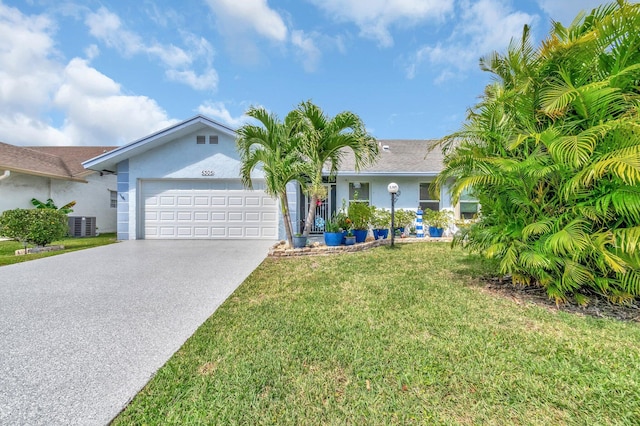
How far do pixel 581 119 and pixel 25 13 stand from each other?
13.5 meters

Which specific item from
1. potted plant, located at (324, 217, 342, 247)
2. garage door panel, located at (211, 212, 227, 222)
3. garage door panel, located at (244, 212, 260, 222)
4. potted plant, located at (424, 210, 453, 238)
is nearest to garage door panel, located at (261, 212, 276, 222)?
garage door panel, located at (244, 212, 260, 222)

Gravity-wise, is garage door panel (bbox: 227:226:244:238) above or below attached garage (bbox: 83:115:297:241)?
below

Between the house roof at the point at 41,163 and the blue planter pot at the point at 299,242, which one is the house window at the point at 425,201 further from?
the house roof at the point at 41,163

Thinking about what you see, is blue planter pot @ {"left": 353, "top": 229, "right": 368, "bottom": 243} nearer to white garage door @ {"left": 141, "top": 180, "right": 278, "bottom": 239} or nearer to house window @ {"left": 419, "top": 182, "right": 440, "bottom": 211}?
white garage door @ {"left": 141, "top": 180, "right": 278, "bottom": 239}

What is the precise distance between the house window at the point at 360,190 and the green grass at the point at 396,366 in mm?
7627

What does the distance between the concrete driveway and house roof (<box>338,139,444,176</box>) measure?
20.7 ft

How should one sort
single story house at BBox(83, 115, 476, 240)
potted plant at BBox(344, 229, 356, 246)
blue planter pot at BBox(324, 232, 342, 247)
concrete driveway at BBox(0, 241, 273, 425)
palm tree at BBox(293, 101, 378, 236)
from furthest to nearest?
single story house at BBox(83, 115, 476, 240)
potted plant at BBox(344, 229, 356, 246)
blue planter pot at BBox(324, 232, 342, 247)
palm tree at BBox(293, 101, 378, 236)
concrete driveway at BBox(0, 241, 273, 425)

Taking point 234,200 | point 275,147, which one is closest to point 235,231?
point 234,200

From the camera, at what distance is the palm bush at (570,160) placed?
317 centimetres

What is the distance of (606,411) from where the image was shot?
182 cm

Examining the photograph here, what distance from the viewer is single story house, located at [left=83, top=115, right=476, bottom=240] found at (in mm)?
10266

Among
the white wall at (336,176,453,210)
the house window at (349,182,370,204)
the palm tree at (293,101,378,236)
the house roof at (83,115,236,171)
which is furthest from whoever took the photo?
the house window at (349,182,370,204)

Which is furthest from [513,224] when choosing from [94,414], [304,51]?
[304,51]

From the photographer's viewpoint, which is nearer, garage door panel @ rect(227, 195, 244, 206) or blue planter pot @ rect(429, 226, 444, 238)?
blue planter pot @ rect(429, 226, 444, 238)
